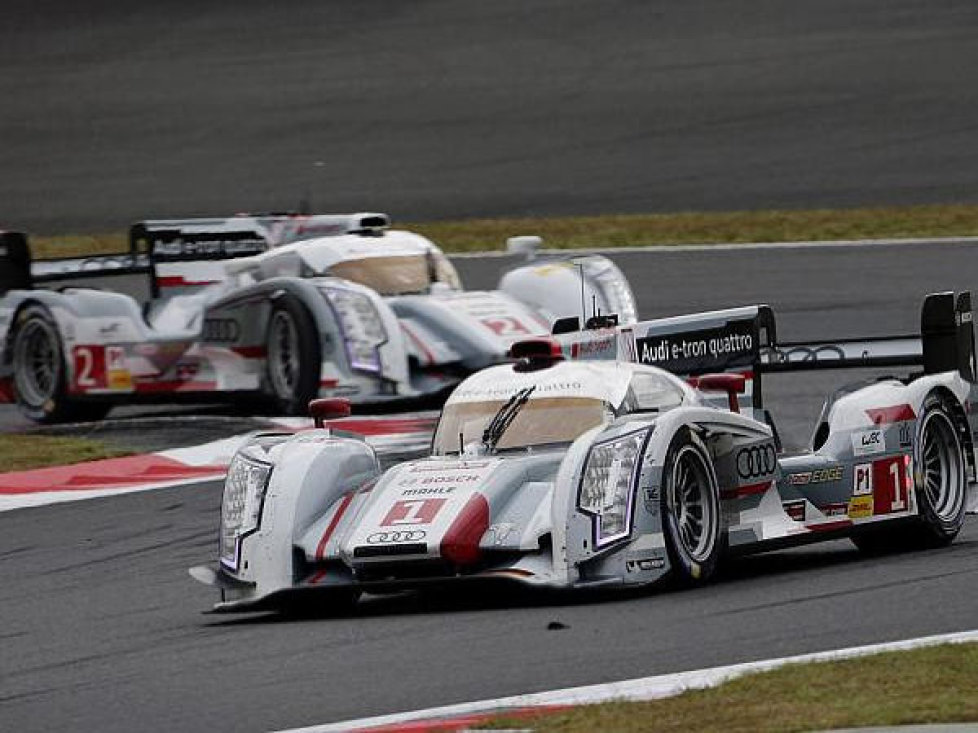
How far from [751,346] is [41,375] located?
8734 millimetres

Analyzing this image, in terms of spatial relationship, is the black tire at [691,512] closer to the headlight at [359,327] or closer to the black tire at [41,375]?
the headlight at [359,327]

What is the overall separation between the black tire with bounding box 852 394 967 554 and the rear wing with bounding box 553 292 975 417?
408 millimetres

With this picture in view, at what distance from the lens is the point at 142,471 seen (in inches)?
628

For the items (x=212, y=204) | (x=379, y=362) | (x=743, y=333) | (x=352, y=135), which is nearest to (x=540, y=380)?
(x=743, y=333)

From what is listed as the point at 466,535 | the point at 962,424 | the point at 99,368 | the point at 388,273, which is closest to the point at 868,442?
the point at 962,424

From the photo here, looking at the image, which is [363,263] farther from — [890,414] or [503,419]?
[503,419]

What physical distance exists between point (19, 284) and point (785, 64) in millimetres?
17075

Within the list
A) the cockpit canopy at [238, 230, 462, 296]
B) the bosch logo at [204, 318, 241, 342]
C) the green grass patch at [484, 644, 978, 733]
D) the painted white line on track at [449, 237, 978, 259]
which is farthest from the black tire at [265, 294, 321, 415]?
the green grass patch at [484, 644, 978, 733]

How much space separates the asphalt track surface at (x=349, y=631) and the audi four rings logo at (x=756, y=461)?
1.49 ft

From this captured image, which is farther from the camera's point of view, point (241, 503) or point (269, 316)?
point (269, 316)

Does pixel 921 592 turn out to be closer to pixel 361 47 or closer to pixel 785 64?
pixel 785 64

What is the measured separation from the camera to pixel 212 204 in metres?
30.3

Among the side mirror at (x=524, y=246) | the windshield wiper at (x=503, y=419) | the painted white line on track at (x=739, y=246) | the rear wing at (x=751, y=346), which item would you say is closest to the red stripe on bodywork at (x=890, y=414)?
the rear wing at (x=751, y=346)

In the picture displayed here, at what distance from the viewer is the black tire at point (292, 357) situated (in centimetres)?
1844
